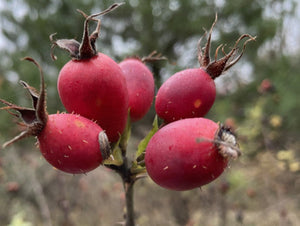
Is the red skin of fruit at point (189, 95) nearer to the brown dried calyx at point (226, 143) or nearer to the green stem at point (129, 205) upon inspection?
the brown dried calyx at point (226, 143)

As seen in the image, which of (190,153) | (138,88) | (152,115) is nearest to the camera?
(190,153)

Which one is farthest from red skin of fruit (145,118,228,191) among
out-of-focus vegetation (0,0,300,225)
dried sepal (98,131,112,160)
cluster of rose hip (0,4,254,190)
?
out-of-focus vegetation (0,0,300,225)

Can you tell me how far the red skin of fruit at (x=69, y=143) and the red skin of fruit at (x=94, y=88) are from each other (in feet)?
0.31

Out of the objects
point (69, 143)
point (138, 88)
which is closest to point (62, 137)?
point (69, 143)

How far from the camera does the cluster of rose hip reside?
0.93 meters

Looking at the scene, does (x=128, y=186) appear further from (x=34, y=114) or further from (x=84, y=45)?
(x=84, y=45)

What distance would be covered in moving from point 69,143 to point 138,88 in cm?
52

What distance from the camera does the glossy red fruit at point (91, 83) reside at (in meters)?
1.04

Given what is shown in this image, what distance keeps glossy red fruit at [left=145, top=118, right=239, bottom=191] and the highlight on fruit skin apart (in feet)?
0.69

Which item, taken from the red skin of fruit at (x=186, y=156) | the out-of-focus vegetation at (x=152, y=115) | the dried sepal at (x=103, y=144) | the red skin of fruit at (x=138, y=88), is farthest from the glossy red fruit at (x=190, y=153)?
the out-of-focus vegetation at (x=152, y=115)

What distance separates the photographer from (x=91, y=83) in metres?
1.04

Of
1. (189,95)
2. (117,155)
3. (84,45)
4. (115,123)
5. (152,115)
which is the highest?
(84,45)

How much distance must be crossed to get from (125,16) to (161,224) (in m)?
9.61

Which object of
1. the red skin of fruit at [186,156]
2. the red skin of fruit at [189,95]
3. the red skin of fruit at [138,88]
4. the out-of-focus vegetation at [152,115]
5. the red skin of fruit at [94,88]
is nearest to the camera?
the red skin of fruit at [186,156]
